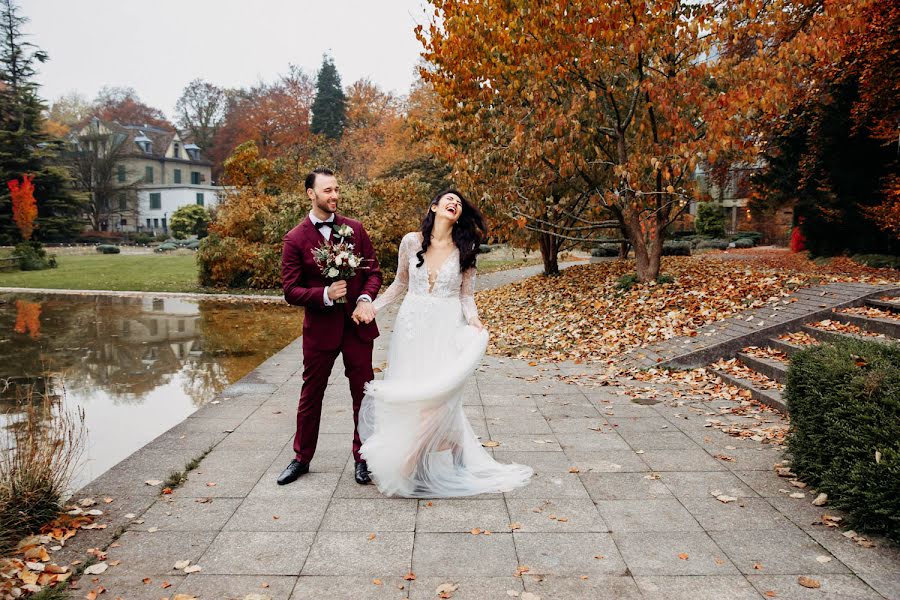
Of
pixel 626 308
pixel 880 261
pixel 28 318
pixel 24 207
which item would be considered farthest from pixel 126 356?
pixel 24 207

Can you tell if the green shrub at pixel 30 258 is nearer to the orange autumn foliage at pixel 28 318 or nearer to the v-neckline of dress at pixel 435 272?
the orange autumn foliage at pixel 28 318

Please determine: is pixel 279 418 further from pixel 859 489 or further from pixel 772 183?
pixel 772 183

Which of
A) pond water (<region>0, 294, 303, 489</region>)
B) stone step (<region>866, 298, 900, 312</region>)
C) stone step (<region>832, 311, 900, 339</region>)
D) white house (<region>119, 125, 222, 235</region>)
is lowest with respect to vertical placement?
pond water (<region>0, 294, 303, 489</region>)

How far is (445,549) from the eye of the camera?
3.74 meters

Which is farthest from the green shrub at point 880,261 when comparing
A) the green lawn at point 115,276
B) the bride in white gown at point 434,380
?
the green lawn at point 115,276

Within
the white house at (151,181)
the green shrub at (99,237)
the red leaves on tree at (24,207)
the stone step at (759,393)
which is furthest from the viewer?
the white house at (151,181)

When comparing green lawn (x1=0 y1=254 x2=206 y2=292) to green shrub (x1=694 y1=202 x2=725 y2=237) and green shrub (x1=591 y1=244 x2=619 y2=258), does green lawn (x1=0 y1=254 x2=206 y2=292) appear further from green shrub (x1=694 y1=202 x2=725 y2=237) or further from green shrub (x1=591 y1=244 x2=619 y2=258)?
green shrub (x1=694 y1=202 x2=725 y2=237)

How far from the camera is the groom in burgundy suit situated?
457cm

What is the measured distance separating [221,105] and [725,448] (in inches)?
2688

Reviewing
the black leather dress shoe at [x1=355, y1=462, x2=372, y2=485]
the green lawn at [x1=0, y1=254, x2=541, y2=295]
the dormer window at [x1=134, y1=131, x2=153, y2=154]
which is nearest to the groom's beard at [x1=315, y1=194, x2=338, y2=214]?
the black leather dress shoe at [x1=355, y1=462, x2=372, y2=485]

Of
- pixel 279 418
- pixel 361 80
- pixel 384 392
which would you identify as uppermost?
pixel 361 80

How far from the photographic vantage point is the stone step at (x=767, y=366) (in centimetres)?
715

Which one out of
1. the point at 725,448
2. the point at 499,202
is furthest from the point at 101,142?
the point at 725,448

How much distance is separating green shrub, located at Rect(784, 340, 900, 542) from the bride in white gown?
2.05 metres
